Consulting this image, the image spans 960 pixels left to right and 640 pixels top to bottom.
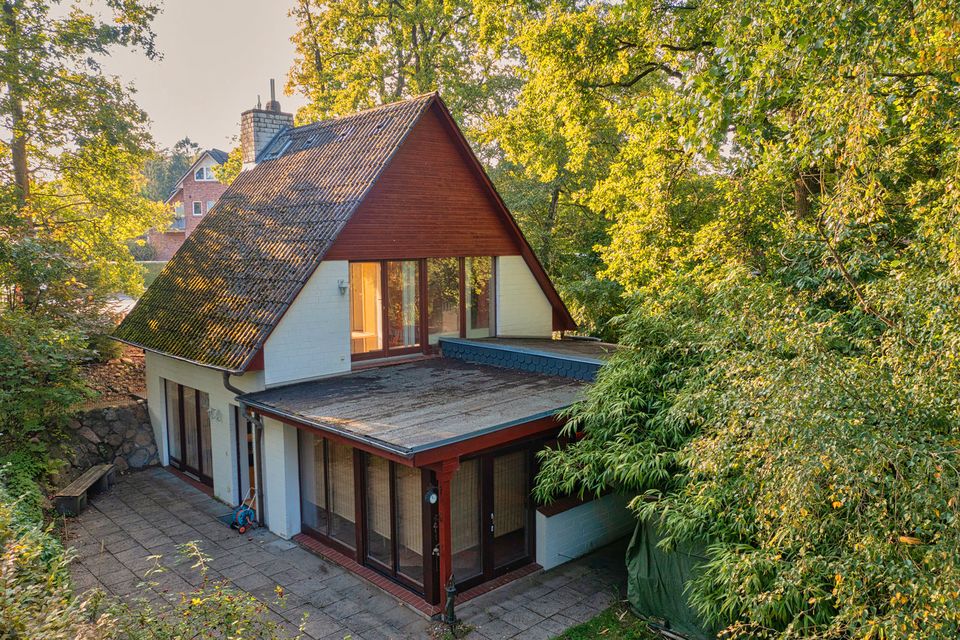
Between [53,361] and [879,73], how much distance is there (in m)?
13.2

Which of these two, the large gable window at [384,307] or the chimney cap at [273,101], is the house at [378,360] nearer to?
the large gable window at [384,307]

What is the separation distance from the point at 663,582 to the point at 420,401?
410 centimetres

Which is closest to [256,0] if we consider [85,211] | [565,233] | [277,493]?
[85,211]

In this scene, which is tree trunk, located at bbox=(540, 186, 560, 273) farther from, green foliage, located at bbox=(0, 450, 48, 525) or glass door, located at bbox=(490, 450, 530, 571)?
green foliage, located at bbox=(0, 450, 48, 525)

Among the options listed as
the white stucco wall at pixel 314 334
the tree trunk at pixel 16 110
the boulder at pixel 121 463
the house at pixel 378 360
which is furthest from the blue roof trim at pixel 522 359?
the tree trunk at pixel 16 110

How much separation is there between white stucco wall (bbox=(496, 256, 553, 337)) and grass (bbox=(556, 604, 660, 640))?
7.34 metres

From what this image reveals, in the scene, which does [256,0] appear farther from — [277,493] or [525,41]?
[277,493]

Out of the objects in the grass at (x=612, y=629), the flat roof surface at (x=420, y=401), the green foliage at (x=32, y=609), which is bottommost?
the grass at (x=612, y=629)

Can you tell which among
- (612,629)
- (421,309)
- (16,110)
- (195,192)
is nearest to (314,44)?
(16,110)

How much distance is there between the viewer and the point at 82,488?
11.6m

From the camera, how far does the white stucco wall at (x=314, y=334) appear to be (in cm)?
1077

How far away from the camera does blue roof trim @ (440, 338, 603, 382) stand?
11.0 meters

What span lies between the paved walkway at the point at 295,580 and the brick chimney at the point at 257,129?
869 cm

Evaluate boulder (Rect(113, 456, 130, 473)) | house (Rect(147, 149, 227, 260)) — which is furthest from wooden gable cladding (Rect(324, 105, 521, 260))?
house (Rect(147, 149, 227, 260))
